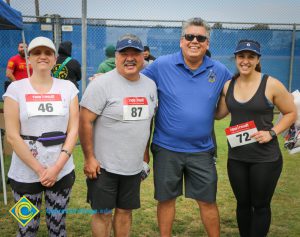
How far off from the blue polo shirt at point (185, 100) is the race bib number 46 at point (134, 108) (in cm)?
28

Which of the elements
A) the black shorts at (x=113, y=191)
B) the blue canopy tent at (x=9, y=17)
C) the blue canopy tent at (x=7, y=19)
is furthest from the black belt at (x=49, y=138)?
the blue canopy tent at (x=9, y=17)

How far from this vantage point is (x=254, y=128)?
116 inches

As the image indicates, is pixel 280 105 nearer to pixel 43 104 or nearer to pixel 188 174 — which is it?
pixel 188 174

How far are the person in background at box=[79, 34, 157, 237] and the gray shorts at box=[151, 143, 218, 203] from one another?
0.87 ft

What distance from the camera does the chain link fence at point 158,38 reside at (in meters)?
9.93

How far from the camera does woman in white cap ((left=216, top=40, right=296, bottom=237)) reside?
2.95 m

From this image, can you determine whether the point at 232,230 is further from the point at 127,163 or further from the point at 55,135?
the point at 55,135

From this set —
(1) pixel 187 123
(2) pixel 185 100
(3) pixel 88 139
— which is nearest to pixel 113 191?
(3) pixel 88 139

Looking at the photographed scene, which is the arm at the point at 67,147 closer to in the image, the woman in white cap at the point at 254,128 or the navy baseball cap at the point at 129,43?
the navy baseball cap at the point at 129,43

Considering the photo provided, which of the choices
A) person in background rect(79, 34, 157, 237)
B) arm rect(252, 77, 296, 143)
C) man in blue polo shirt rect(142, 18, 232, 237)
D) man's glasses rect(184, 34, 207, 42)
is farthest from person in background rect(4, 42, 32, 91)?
arm rect(252, 77, 296, 143)

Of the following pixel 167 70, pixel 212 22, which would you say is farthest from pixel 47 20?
pixel 167 70

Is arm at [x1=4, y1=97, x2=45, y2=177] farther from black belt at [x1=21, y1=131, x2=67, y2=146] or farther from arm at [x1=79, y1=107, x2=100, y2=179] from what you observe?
arm at [x1=79, y1=107, x2=100, y2=179]

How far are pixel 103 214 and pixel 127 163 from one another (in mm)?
468

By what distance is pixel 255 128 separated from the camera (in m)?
2.96
